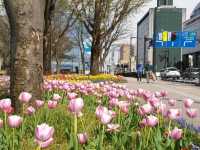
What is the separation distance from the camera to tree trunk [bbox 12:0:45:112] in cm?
885

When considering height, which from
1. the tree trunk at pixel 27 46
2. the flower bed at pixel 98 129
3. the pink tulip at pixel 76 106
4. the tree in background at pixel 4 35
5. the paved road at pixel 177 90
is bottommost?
the paved road at pixel 177 90

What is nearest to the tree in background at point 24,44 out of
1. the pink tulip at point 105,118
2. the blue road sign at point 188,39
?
the pink tulip at point 105,118

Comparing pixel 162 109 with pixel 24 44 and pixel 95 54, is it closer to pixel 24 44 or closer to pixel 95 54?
pixel 24 44

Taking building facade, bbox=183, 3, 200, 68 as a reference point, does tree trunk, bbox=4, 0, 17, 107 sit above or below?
below

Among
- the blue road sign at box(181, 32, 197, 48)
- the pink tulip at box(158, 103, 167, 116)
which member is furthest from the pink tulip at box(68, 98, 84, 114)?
the blue road sign at box(181, 32, 197, 48)

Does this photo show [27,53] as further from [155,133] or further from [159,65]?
[159,65]

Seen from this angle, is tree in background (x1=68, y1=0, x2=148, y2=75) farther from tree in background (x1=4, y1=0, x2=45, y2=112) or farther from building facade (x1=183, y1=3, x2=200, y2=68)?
building facade (x1=183, y1=3, x2=200, y2=68)

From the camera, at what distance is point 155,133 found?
5.75 m

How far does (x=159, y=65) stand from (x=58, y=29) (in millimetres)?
109921

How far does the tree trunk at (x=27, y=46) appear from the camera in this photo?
885cm

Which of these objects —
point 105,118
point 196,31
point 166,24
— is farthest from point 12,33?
point 166,24

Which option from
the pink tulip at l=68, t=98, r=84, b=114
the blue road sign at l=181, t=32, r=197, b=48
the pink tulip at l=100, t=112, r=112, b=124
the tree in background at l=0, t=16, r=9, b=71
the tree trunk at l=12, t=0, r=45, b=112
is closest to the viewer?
the pink tulip at l=68, t=98, r=84, b=114

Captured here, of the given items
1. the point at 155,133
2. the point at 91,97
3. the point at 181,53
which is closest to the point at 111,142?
the point at 155,133

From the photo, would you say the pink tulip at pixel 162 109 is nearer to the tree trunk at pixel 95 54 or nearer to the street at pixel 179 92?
the street at pixel 179 92
